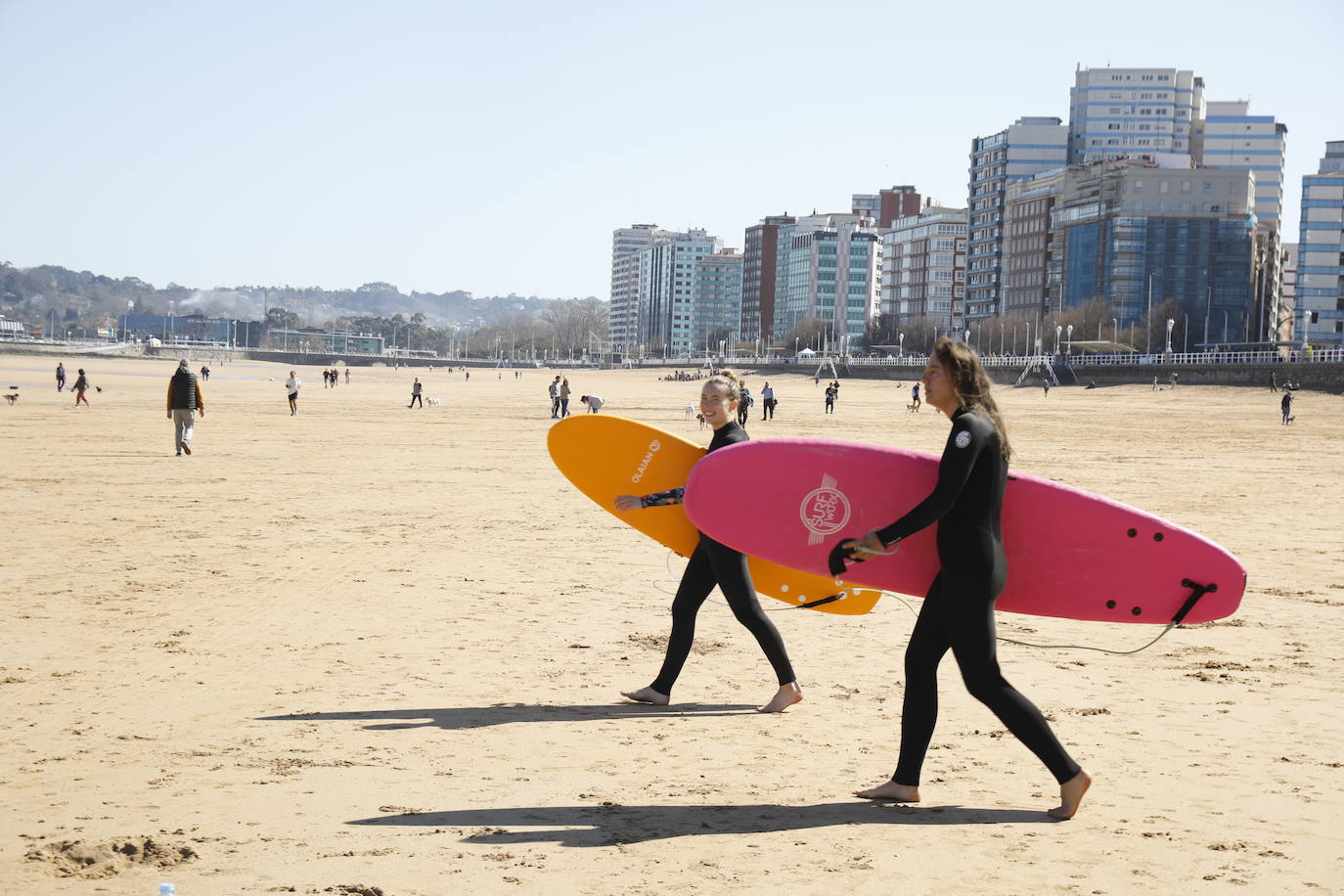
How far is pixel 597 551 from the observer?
38.6ft

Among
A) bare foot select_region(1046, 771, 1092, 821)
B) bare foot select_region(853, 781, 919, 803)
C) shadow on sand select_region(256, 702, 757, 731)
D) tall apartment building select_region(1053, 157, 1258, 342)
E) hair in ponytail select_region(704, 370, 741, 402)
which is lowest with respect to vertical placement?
shadow on sand select_region(256, 702, 757, 731)

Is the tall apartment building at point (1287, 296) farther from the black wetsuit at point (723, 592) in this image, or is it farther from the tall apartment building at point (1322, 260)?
the black wetsuit at point (723, 592)

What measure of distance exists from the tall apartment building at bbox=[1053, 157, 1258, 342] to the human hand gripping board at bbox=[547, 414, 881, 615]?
395ft

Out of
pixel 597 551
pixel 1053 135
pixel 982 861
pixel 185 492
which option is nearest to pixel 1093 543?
pixel 982 861

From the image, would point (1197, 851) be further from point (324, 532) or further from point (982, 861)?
point (324, 532)

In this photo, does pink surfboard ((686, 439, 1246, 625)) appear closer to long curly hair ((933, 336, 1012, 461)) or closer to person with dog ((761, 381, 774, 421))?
long curly hair ((933, 336, 1012, 461))

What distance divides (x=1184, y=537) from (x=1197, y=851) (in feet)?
4.72

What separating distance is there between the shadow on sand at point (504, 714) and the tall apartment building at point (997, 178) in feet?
482

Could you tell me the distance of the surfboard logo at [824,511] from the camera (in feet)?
18.8

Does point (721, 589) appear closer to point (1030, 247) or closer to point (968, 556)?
point (968, 556)

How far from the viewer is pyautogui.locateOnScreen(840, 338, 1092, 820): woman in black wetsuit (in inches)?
184

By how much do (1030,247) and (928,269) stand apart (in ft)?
109

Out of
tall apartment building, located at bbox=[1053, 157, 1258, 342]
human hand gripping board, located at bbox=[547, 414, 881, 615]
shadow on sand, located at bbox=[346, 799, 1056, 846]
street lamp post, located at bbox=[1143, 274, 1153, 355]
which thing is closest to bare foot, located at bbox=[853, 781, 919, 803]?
shadow on sand, located at bbox=[346, 799, 1056, 846]

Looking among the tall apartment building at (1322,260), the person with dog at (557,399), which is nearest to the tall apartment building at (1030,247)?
the tall apartment building at (1322,260)
